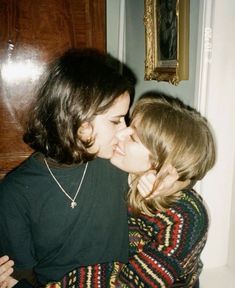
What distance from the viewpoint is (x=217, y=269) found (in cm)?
133

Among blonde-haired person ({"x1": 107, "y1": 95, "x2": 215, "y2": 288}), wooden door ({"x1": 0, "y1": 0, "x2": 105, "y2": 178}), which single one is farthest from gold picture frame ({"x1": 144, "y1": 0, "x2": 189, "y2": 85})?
wooden door ({"x1": 0, "y1": 0, "x2": 105, "y2": 178})

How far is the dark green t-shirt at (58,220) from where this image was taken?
1.01m

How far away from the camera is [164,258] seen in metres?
0.90

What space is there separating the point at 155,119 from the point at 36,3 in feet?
4.66

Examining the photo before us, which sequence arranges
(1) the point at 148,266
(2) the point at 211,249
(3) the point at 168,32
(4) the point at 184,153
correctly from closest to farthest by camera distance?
(1) the point at 148,266 → (4) the point at 184,153 → (2) the point at 211,249 → (3) the point at 168,32

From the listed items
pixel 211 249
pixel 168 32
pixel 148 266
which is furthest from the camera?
pixel 168 32

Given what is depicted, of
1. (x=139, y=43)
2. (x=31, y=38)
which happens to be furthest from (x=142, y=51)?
(x=31, y=38)

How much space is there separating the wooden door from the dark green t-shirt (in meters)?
1.12

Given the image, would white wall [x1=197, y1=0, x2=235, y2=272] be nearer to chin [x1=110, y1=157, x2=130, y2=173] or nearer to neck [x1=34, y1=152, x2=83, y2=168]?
chin [x1=110, y1=157, x2=130, y2=173]

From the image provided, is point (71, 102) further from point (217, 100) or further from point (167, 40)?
point (167, 40)

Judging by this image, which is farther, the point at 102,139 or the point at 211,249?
the point at 211,249

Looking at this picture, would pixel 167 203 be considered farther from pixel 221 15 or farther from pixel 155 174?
pixel 221 15

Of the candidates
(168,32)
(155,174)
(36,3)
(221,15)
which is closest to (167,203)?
(155,174)

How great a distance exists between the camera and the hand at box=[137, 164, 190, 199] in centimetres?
101
